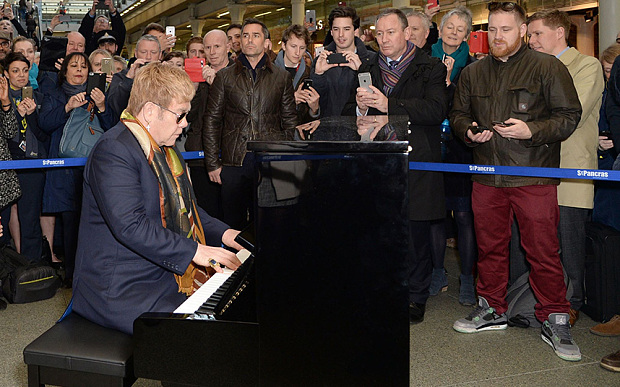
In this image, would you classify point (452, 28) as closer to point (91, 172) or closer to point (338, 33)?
point (338, 33)

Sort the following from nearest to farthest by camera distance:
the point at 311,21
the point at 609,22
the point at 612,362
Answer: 1. the point at 612,362
2. the point at 311,21
3. the point at 609,22

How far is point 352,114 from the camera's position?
13.7 ft

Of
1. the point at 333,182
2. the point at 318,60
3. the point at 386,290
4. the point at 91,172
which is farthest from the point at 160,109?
the point at 318,60

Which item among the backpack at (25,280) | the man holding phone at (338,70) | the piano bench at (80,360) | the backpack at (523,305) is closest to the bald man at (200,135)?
the man holding phone at (338,70)

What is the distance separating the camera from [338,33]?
4.50 metres

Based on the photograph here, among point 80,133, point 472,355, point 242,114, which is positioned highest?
point 242,114

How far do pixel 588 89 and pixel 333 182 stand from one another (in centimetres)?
268

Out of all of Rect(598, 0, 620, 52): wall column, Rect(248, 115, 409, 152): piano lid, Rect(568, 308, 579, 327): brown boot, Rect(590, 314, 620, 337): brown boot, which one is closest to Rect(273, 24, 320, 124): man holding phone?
Rect(568, 308, 579, 327): brown boot

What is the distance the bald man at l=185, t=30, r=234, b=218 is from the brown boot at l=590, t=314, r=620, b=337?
3088 mm

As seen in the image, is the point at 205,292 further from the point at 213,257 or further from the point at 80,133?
the point at 80,133

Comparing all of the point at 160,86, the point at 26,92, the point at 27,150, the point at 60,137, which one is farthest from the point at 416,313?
the point at 26,92

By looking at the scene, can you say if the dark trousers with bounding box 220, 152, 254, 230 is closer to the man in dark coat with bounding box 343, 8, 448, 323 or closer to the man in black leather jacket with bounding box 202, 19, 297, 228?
the man in black leather jacket with bounding box 202, 19, 297, 228

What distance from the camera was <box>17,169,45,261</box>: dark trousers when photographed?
16.3ft

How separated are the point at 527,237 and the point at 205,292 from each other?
2189 mm
